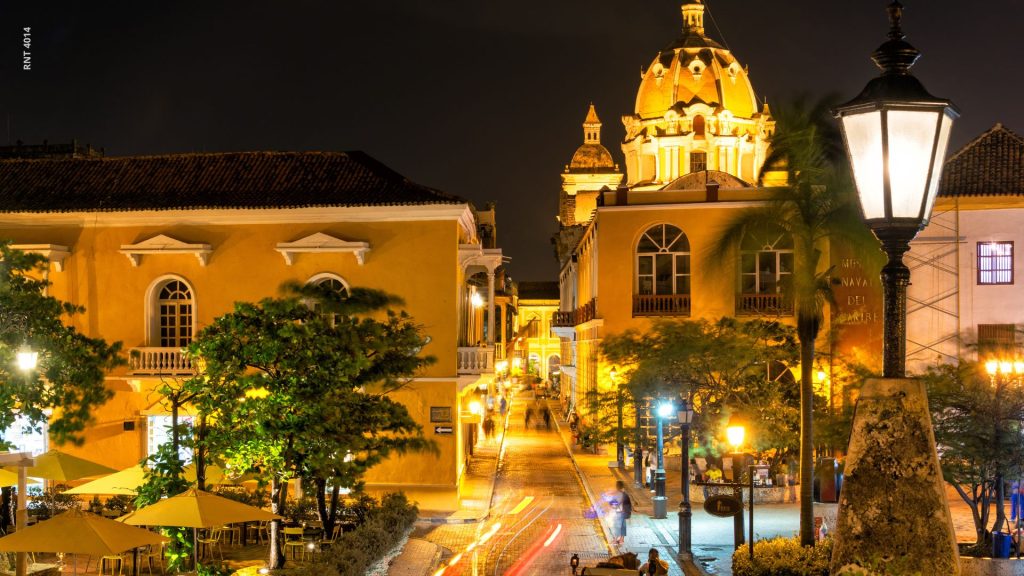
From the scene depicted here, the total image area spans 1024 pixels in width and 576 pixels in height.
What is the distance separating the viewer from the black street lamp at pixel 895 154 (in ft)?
17.2

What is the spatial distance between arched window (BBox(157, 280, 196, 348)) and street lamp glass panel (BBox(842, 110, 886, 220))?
960 inches

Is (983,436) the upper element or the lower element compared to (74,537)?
upper

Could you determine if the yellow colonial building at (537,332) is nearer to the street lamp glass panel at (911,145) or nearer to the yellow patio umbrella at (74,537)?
the yellow patio umbrella at (74,537)

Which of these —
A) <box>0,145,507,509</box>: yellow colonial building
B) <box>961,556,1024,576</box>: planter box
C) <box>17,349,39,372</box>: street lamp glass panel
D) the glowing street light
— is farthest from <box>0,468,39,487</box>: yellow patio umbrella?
<box>961,556,1024,576</box>: planter box

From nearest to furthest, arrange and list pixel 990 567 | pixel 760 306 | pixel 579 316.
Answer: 1. pixel 990 567
2. pixel 760 306
3. pixel 579 316

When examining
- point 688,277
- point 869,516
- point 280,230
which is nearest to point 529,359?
point 688,277

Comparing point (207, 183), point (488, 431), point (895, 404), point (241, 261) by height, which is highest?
point (207, 183)

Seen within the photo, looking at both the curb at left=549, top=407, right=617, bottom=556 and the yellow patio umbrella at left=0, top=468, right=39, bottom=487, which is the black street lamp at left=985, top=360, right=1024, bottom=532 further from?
the yellow patio umbrella at left=0, top=468, right=39, bottom=487

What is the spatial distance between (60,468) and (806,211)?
554 inches

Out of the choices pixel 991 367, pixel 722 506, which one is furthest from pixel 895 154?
pixel 991 367

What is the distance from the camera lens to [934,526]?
5.18 metres

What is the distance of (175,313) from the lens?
2772 centimetres

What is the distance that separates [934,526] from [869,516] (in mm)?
304

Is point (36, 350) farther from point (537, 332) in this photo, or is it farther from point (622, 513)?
point (537, 332)
